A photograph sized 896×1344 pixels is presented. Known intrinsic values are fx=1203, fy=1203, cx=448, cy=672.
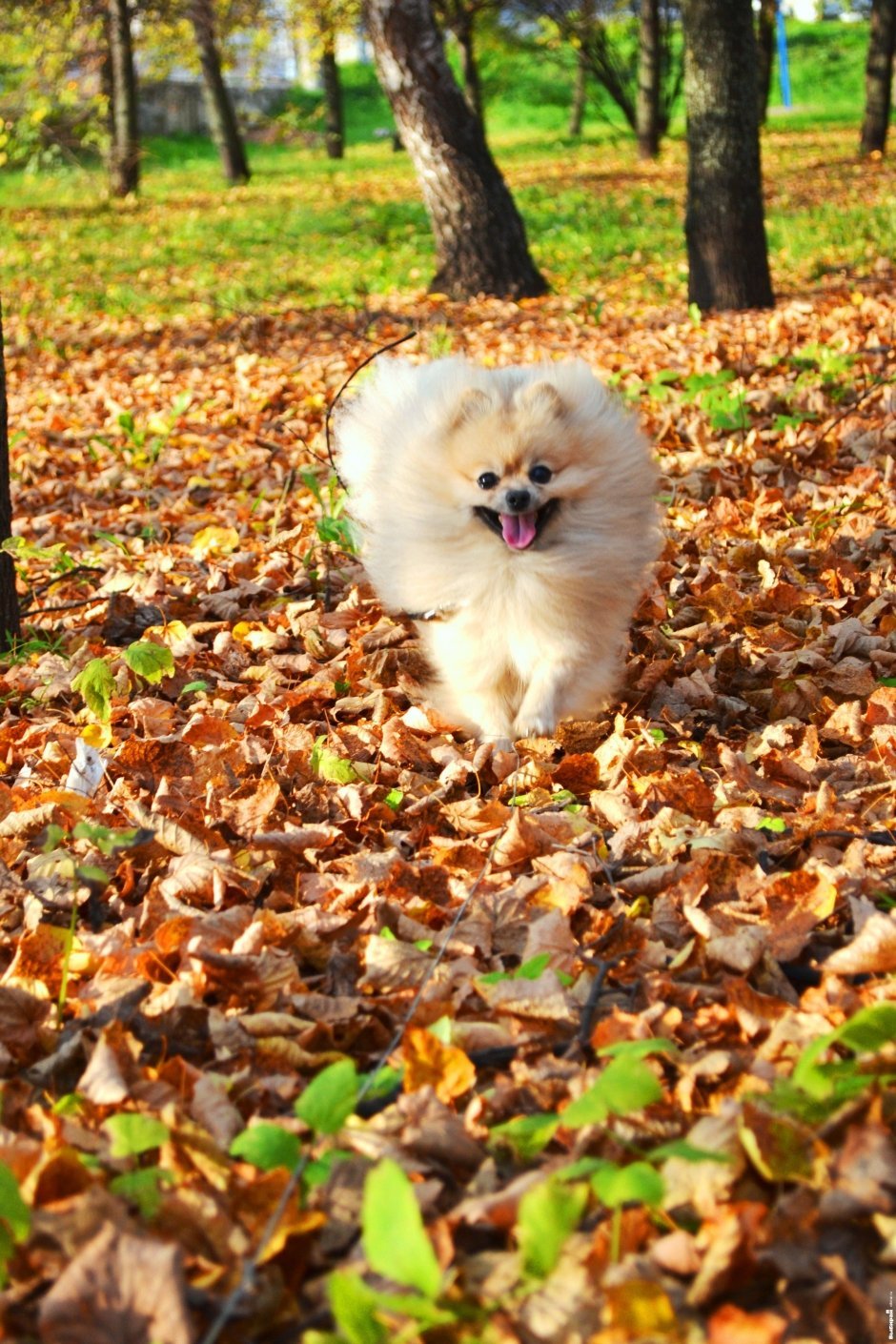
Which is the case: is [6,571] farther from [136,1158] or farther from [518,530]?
[136,1158]

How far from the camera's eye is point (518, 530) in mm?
3498

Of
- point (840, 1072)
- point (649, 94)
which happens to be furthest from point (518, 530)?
point (649, 94)

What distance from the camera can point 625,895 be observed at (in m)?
2.79

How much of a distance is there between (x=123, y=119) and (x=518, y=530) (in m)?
Result: 20.0

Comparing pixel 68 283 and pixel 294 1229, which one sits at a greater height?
pixel 68 283

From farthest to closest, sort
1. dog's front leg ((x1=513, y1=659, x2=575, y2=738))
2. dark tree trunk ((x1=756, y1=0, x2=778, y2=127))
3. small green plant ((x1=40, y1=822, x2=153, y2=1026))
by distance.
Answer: dark tree trunk ((x1=756, y1=0, x2=778, y2=127)), dog's front leg ((x1=513, y1=659, x2=575, y2=738)), small green plant ((x1=40, y1=822, x2=153, y2=1026))

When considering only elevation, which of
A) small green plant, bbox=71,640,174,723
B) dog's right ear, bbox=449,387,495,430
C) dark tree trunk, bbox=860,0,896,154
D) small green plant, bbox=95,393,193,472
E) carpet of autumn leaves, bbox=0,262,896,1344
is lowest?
carpet of autumn leaves, bbox=0,262,896,1344

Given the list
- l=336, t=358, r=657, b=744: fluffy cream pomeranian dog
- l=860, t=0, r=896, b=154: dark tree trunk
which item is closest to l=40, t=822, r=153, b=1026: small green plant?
l=336, t=358, r=657, b=744: fluffy cream pomeranian dog

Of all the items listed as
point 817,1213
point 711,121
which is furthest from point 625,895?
point 711,121

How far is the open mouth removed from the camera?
11.5 feet

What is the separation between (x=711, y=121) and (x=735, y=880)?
6.79 meters

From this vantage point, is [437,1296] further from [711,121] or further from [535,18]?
[535,18]

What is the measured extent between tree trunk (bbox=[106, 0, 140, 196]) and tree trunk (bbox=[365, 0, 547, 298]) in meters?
11.4

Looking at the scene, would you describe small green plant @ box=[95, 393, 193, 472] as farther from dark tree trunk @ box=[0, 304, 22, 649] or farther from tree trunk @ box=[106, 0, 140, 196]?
tree trunk @ box=[106, 0, 140, 196]
